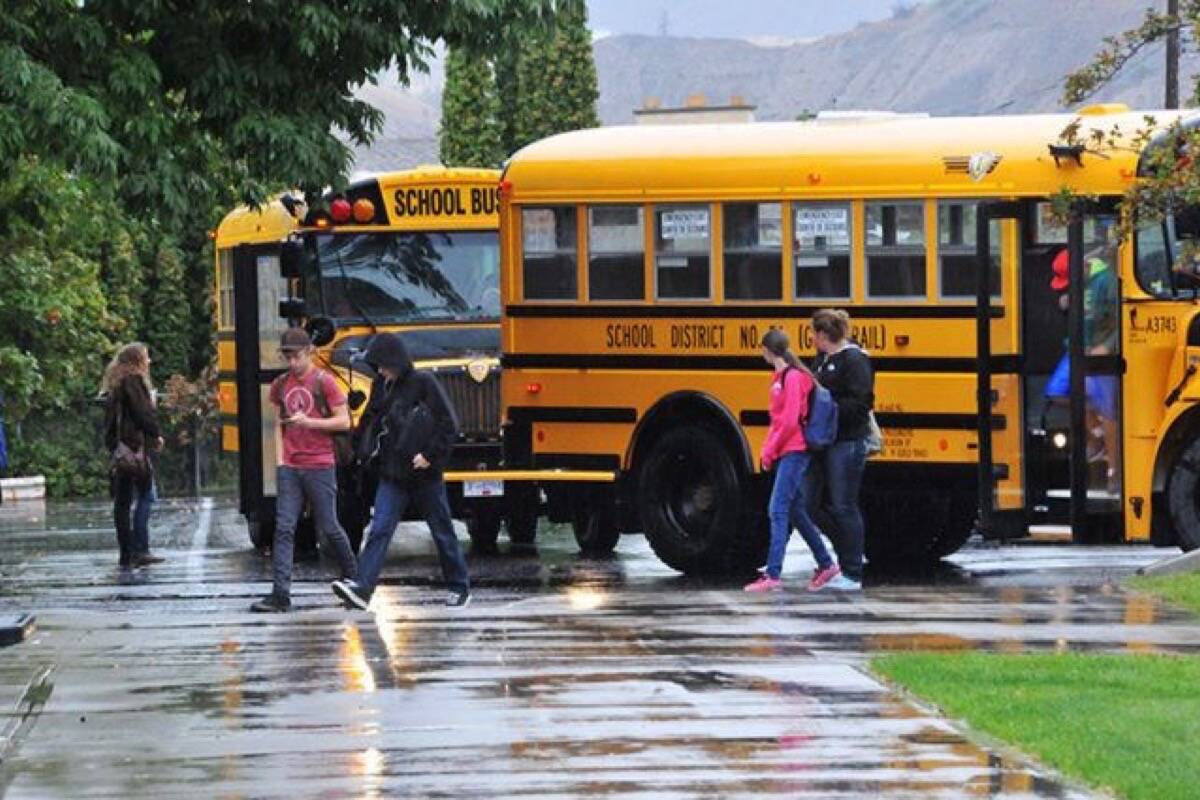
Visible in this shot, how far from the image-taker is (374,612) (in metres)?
17.2

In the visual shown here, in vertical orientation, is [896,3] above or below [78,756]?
above

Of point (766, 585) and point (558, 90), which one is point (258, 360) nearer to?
point (766, 585)

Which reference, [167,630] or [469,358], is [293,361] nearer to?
[167,630]

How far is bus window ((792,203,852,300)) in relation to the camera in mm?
19609

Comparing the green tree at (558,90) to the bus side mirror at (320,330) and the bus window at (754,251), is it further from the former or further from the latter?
the bus window at (754,251)

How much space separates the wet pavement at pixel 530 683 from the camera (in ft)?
35.3

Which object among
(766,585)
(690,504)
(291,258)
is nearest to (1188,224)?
(766,585)

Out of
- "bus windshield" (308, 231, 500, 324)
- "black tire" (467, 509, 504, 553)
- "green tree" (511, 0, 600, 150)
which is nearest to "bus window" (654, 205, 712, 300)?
"bus windshield" (308, 231, 500, 324)

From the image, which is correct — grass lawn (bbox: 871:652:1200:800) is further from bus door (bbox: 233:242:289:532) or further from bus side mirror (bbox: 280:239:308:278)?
bus door (bbox: 233:242:289:532)

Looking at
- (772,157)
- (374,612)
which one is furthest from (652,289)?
(374,612)

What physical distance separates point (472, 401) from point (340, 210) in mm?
1895

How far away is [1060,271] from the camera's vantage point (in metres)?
18.9

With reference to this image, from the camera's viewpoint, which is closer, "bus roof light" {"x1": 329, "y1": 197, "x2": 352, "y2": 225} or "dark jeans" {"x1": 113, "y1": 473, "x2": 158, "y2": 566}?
"bus roof light" {"x1": 329, "y1": 197, "x2": 352, "y2": 225}

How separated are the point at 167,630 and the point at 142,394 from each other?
22.2 feet
